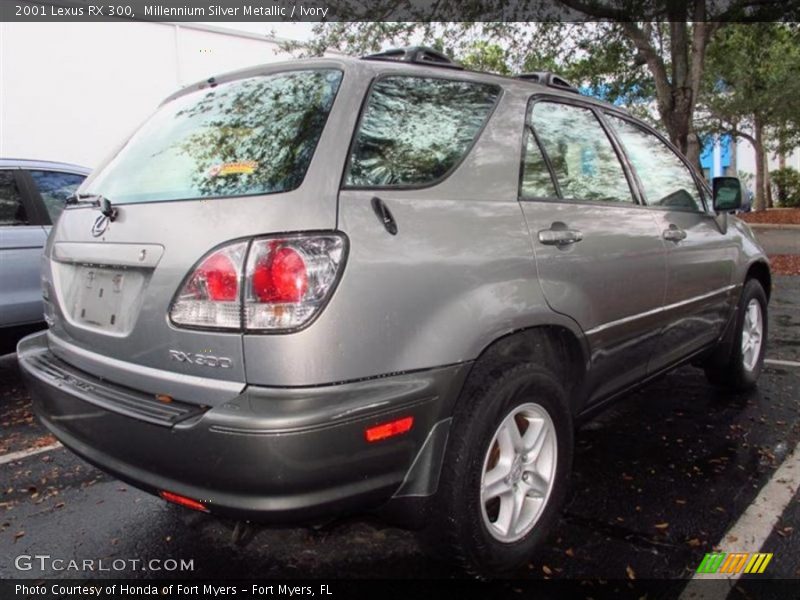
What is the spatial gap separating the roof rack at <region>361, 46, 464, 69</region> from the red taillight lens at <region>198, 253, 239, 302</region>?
1031 mm

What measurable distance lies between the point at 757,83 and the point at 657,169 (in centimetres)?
1662

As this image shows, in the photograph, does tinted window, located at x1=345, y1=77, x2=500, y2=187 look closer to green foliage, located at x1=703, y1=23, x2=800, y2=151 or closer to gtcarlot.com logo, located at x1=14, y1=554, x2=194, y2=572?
gtcarlot.com logo, located at x1=14, y1=554, x2=194, y2=572

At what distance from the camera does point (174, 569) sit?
8.02 ft

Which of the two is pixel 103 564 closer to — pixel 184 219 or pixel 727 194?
pixel 184 219

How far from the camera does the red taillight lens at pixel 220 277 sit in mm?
1810

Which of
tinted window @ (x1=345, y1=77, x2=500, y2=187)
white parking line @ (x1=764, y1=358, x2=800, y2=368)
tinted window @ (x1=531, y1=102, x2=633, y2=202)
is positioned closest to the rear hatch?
tinted window @ (x1=345, y1=77, x2=500, y2=187)

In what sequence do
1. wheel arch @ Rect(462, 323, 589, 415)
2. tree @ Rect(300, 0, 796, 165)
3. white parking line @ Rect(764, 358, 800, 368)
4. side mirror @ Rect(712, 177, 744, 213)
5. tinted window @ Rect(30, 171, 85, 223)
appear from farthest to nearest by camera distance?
tree @ Rect(300, 0, 796, 165) → white parking line @ Rect(764, 358, 800, 368) → tinted window @ Rect(30, 171, 85, 223) → side mirror @ Rect(712, 177, 744, 213) → wheel arch @ Rect(462, 323, 589, 415)

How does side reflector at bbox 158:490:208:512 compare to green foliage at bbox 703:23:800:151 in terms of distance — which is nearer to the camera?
side reflector at bbox 158:490:208:512

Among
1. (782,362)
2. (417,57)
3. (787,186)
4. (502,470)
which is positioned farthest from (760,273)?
(787,186)

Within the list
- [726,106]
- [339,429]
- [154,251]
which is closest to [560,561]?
[339,429]

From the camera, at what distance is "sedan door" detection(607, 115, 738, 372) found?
3.29m

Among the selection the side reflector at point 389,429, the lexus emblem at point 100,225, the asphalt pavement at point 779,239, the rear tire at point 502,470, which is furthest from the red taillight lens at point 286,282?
the asphalt pavement at point 779,239

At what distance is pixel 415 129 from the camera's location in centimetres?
222

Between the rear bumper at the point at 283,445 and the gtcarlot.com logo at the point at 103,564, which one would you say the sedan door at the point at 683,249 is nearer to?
the rear bumper at the point at 283,445
